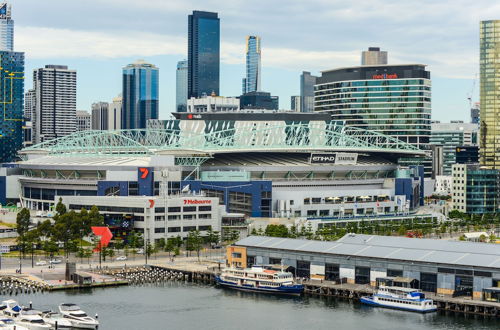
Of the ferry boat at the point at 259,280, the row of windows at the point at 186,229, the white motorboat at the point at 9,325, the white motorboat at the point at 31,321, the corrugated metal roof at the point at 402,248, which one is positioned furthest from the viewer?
the row of windows at the point at 186,229

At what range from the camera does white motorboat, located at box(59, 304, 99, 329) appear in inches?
3029

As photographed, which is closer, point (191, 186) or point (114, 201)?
point (114, 201)

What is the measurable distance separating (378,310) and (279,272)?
12736 mm

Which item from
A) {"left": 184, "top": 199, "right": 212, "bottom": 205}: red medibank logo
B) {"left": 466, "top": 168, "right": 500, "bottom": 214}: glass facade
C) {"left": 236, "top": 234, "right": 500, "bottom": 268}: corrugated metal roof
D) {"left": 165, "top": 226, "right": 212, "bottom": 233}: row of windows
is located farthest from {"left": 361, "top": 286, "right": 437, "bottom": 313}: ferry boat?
{"left": 466, "top": 168, "right": 500, "bottom": 214}: glass facade

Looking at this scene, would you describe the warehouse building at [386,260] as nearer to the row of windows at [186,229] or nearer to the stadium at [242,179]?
the row of windows at [186,229]

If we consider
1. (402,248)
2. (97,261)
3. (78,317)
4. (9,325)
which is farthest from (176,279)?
(9,325)

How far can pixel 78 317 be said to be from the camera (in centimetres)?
7731

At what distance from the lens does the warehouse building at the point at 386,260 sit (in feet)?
283

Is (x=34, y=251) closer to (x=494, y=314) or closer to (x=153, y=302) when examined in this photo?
(x=153, y=302)

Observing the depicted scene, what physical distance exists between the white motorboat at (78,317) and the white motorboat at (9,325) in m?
4.36

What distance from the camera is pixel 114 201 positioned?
4840 inches

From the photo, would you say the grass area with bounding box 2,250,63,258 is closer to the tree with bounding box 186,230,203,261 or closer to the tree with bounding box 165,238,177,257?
the tree with bounding box 165,238,177,257

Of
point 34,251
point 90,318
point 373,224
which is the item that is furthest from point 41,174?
point 90,318

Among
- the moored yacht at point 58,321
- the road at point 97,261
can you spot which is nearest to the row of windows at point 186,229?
the road at point 97,261
